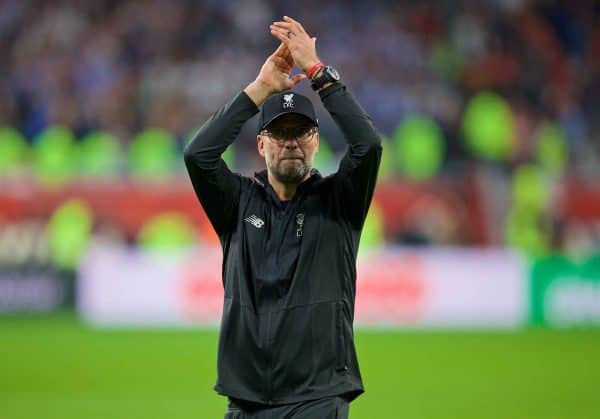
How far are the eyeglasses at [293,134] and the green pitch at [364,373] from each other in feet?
16.8

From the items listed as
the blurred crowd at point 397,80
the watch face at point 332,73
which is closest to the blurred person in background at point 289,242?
the watch face at point 332,73

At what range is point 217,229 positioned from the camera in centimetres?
A: 457

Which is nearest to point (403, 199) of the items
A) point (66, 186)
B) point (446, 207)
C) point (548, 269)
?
point (446, 207)

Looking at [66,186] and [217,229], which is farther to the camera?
[66,186]

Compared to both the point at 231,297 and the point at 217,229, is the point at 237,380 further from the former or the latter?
the point at 217,229

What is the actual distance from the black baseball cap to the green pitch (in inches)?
203

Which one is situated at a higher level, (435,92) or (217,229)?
(435,92)

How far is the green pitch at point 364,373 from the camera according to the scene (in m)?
9.51

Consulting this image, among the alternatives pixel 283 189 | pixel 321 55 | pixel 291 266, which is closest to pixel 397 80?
pixel 321 55

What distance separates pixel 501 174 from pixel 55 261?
280 inches

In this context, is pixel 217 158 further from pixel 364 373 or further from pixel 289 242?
pixel 364 373

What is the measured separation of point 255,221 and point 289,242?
0.61 feet

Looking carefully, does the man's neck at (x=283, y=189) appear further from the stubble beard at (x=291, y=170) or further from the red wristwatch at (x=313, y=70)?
the red wristwatch at (x=313, y=70)

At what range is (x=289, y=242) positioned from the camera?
4375 mm
